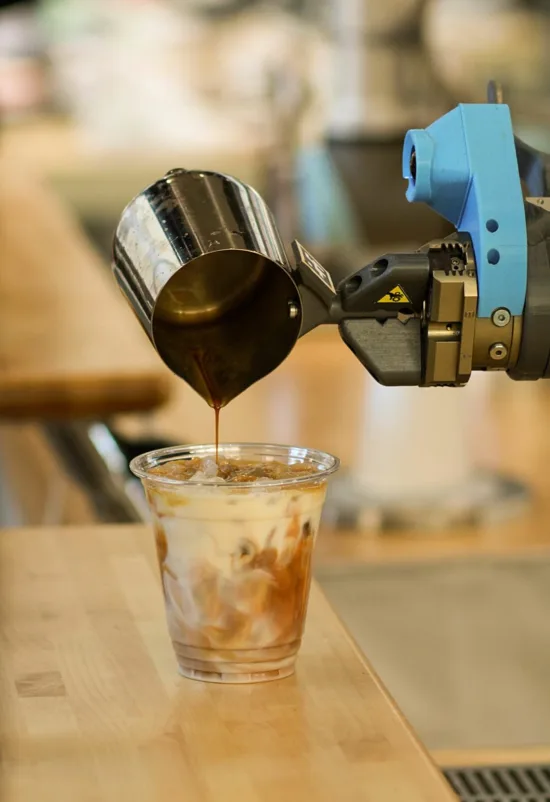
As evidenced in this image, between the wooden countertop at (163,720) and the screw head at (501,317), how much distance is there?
0.84 feet

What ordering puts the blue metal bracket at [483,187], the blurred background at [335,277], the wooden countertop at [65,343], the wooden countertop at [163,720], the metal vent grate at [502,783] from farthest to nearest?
1. the blurred background at [335,277]
2. the wooden countertop at [65,343]
3. the metal vent grate at [502,783]
4. the blue metal bracket at [483,187]
5. the wooden countertop at [163,720]

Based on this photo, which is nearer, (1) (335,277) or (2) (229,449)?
(2) (229,449)

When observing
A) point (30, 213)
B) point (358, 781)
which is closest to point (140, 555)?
point (358, 781)

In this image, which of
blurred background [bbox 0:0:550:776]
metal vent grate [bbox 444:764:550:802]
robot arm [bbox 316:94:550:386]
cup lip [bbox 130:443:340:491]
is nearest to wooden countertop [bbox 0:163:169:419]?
blurred background [bbox 0:0:550:776]

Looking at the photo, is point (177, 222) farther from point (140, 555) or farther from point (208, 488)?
point (140, 555)

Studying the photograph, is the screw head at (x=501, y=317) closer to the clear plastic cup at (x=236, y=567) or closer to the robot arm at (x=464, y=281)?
the robot arm at (x=464, y=281)

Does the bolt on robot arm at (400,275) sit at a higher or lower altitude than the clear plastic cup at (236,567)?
higher

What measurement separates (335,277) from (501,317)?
340 cm

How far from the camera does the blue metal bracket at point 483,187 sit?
83 cm

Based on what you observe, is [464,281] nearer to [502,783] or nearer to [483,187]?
[483,187]

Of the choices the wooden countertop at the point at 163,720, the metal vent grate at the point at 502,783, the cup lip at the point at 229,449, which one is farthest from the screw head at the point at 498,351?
the metal vent grate at the point at 502,783

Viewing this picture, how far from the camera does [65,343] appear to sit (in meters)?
2.20

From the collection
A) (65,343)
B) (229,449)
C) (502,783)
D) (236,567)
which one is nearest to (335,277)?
(65,343)

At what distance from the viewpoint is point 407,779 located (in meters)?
0.73
